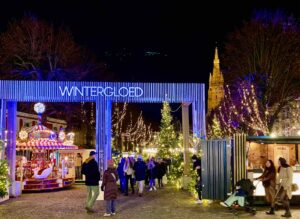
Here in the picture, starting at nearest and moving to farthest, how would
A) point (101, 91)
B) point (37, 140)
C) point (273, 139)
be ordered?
point (273, 139) < point (101, 91) < point (37, 140)

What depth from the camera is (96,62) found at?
1540 inches

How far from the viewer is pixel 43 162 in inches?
914

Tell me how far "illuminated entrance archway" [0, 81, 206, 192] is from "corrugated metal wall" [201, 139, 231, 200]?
338 cm

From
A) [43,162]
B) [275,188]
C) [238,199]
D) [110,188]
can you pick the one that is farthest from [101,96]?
[275,188]

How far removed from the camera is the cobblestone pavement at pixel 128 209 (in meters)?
12.4

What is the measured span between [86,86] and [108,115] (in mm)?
1645

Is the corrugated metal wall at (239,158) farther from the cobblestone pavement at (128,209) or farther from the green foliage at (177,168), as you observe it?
the green foliage at (177,168)

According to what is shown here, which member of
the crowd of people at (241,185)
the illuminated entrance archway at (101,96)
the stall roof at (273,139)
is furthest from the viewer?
the illuminated entrance archway at (101,96)

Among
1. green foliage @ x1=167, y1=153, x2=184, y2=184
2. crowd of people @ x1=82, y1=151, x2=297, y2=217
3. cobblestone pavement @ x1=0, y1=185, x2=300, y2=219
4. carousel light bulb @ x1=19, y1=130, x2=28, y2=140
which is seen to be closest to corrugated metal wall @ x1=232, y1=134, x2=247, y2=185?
crowd of people @ x1=82, y1=151, x2=297, y2=217

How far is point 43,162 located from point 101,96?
668cm

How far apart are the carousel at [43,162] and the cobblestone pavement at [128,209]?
11.2ft

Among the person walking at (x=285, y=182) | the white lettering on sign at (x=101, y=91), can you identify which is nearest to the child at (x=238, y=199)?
the person walking at (x=285, y=182)

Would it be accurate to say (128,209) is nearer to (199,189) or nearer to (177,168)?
(199,189)

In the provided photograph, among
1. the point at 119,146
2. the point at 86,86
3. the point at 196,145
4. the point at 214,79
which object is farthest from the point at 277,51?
the point at 214,79
